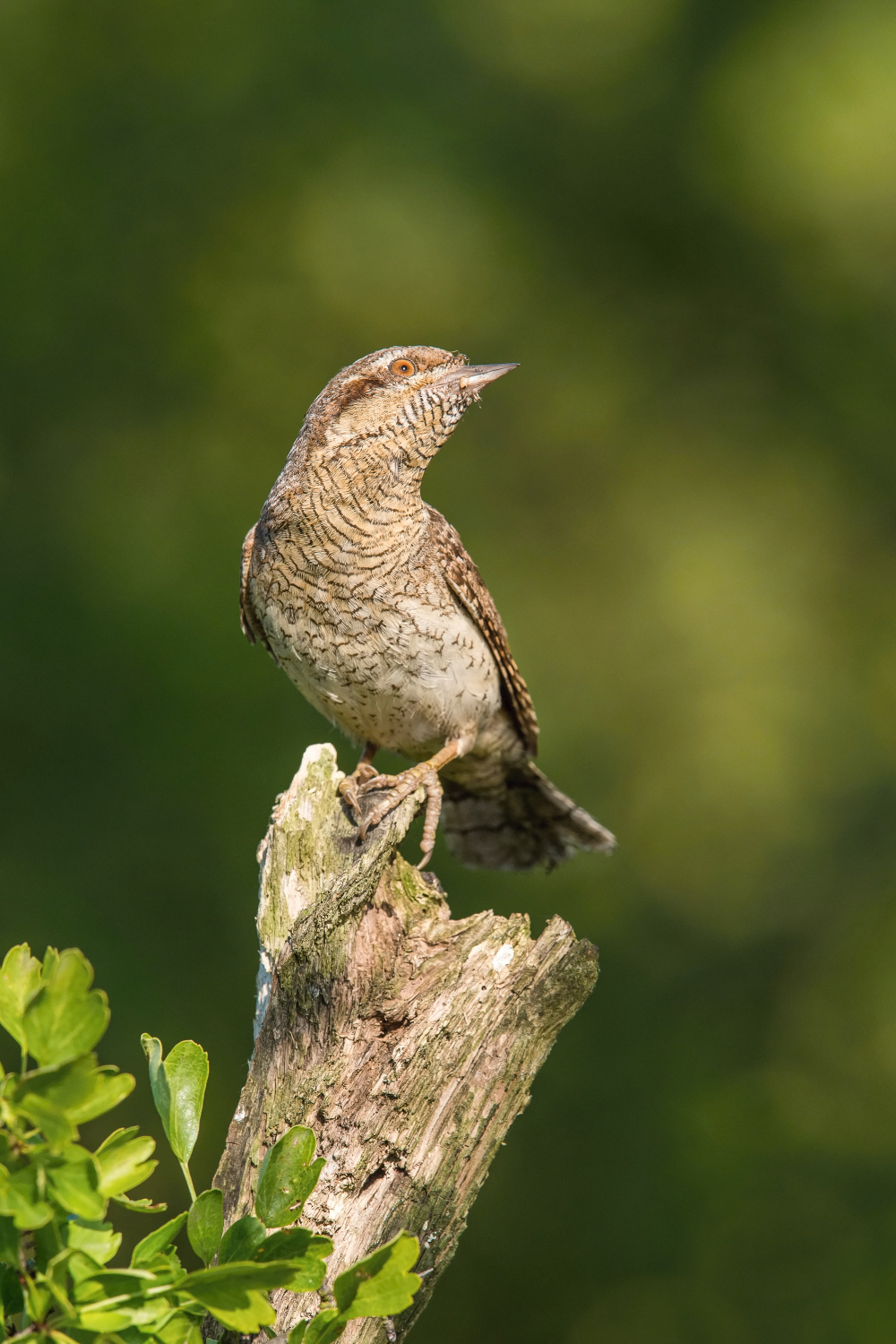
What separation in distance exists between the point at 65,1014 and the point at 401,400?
2667 millimetres

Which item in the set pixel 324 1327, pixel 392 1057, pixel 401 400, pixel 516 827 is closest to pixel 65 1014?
pixel 324 1327

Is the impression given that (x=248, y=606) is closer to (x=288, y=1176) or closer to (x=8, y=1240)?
(x=288, y=1176)

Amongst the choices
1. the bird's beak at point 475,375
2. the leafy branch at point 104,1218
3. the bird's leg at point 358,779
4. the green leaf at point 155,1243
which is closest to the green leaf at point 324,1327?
the leafy branch at point 104,1218

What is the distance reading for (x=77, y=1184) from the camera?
3.35 ft

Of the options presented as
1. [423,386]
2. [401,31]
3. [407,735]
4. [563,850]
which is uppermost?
[401,31]

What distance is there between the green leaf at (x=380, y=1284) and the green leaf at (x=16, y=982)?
0.47 m

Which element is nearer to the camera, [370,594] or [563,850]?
[370,594]

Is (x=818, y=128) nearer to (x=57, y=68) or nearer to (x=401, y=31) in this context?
(x=401, y=31)

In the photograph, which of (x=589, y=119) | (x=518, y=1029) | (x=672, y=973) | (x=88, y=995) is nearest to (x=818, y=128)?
(x=589, y=119)

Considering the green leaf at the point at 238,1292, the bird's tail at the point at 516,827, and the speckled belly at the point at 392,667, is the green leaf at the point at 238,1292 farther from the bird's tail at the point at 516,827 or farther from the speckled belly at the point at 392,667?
the bird's tail at the point at 516,827

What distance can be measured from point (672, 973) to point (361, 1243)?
5667 millimetres

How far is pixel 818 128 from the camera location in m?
7.70

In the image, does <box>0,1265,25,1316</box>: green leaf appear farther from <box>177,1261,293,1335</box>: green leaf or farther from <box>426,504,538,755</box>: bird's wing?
<box>426,504,538,755</box>: bird's wing

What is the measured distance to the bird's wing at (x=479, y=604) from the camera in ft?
11.6
